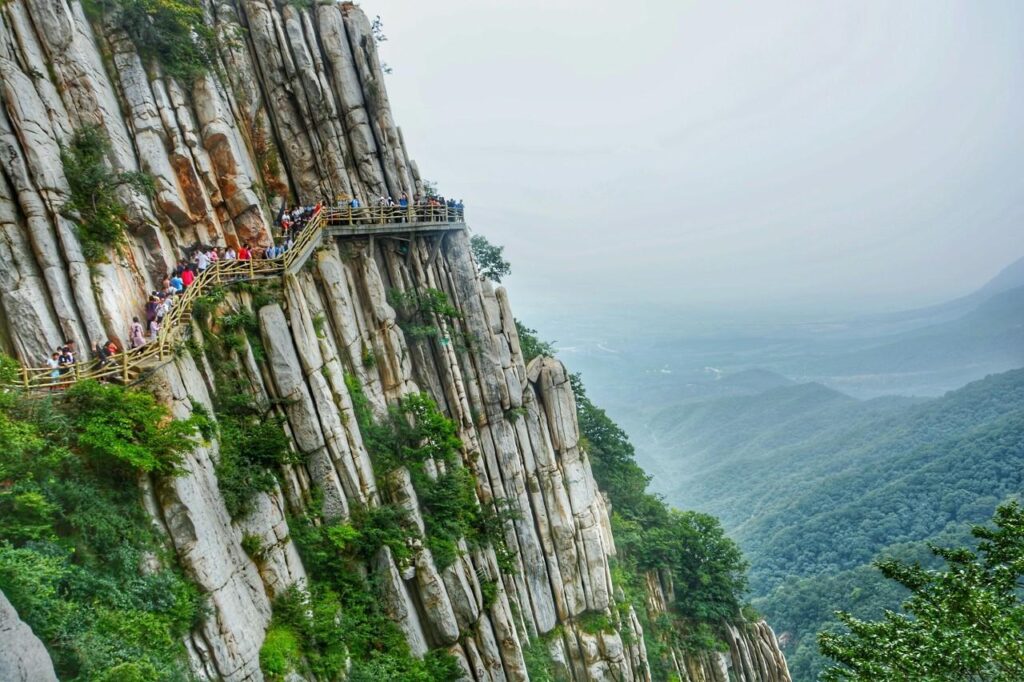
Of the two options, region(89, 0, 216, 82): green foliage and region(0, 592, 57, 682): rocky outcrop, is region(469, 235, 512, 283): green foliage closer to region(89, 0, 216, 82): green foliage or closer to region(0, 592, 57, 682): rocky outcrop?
region(89, 0, 216, 82): green foliage

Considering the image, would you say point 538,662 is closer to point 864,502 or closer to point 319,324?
point 319,324

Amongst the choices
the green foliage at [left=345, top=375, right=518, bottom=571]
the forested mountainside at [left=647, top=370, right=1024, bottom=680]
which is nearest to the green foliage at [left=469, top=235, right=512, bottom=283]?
the green foliage at [left=345, top=375, right=518, bottom=571]

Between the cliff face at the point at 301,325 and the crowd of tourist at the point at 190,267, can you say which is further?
the cliff face at the point at 301,325

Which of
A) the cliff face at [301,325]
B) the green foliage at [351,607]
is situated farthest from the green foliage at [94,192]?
the green foliage at [351,607]

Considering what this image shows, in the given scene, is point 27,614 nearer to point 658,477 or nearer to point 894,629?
point 894,629

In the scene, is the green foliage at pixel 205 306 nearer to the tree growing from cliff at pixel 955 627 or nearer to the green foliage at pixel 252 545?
the green foliage at pixel 252 545
